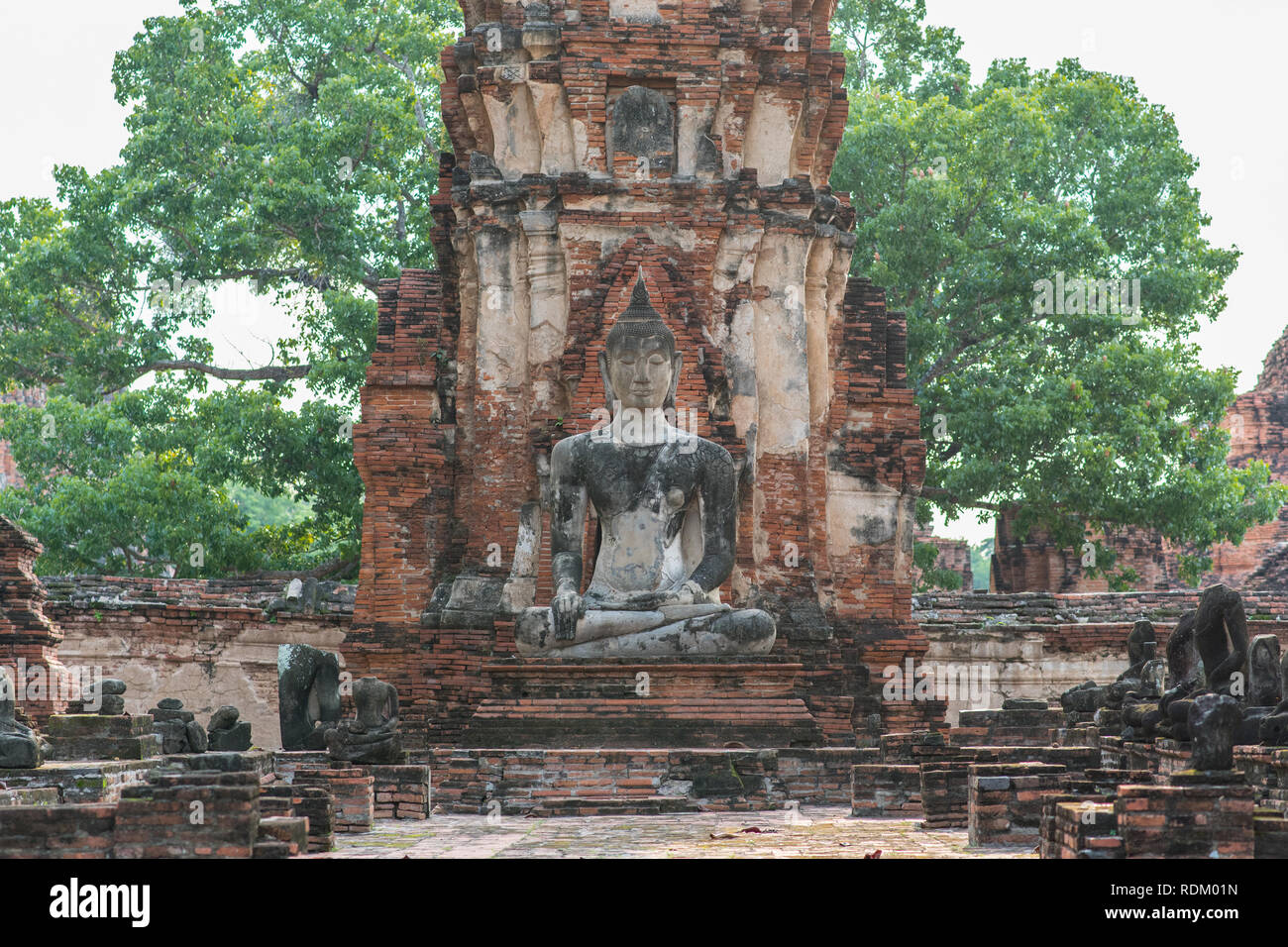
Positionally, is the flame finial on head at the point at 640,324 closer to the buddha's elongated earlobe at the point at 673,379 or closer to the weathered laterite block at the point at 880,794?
the buddha's elongated earlobe at the point at 673,379

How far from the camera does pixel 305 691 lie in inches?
429

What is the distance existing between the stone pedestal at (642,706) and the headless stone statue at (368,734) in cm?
95

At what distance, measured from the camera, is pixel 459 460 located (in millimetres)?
14844

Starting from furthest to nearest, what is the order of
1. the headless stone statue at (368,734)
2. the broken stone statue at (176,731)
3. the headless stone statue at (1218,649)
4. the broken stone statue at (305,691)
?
the broken stone statue at (305,691) → the broken stone statue at (176,731) → the headless stone statue at (368,734) → the headless stone statue at (1218,649)

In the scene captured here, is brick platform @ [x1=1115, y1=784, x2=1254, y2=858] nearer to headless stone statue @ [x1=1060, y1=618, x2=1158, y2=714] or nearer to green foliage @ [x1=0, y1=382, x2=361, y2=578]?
headless stone statue @ [x1=1060, y1=618, x2=1158, y2=714]

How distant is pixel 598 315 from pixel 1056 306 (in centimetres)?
1156

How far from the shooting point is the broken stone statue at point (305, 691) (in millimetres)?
10797

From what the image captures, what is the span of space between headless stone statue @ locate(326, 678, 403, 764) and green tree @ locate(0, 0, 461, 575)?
12.0 metres

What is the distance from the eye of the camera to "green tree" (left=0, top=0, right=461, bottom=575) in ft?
70.5

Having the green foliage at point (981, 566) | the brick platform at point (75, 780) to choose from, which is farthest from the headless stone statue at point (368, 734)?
the green foliage at point (981, 566)

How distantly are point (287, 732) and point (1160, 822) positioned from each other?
6.72 metres

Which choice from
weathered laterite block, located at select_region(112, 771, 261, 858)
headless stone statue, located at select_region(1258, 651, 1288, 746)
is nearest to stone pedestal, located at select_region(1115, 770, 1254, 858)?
headless stone statue, located at select_region(1258, 651, 1288, 746)

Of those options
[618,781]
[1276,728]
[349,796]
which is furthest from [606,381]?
[1276,728]

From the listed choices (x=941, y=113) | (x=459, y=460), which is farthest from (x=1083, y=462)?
(x=459, y=460)
